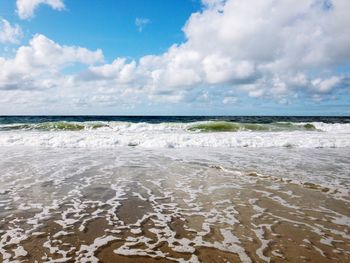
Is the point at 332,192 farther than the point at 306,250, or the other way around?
the point at 332,192

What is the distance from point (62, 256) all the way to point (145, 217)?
1.65 metres

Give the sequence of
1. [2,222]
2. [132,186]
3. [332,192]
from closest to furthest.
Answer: [2,222] < [332,192] < [132,186]

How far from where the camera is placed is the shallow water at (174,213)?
385 centimetres

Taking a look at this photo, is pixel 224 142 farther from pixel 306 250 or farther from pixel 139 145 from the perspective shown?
pixel 306 250

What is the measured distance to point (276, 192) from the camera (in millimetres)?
6762

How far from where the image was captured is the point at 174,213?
17.5 ft

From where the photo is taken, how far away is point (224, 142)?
17016 millimetres

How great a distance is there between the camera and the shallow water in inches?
151

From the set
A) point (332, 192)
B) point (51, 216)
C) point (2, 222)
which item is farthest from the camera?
point (332, 192)

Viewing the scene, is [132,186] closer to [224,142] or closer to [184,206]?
[184,206]

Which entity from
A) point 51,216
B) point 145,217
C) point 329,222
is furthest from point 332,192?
point 51,216

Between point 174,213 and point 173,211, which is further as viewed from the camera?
point 173,211

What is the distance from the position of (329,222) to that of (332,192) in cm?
204

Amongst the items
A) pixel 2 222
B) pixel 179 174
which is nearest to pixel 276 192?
pixel 179 174
